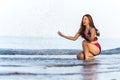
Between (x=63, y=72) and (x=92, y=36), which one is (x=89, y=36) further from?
(x=63, y=72)

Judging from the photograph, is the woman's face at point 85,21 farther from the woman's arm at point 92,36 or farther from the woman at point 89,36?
the woman's arm at point 92,36

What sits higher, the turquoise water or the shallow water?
the turquoise water

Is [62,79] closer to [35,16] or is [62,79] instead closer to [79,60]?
[79,60]

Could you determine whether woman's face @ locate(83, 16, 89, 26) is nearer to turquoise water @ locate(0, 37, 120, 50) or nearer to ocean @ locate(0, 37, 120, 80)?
ocean @ locate(0, 37, 120, 80)

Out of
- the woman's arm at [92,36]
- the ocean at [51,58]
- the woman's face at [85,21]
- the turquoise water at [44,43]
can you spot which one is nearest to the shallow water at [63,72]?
the ocean at [51,58]

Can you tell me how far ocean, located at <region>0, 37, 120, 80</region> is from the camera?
228 inches

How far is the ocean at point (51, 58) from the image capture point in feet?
19.0

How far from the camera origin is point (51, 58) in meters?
7.86

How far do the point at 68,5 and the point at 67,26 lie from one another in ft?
1.32

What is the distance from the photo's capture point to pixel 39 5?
8281 millimetres

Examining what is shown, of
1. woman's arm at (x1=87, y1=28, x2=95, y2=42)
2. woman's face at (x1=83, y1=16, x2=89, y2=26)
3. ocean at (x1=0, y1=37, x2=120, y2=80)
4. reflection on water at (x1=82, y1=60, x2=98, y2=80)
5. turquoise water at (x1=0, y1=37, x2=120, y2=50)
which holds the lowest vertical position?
reflection on water at (x1=82, y1=60, x2=98, y2=80)

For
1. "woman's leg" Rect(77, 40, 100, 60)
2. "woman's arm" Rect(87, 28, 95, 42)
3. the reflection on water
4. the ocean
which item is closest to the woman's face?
"woman's arm" Rect(87, 28, 95, 42)

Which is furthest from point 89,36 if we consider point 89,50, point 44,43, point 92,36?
point 44,43

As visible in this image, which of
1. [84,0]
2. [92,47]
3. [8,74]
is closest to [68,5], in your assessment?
[84,0]
